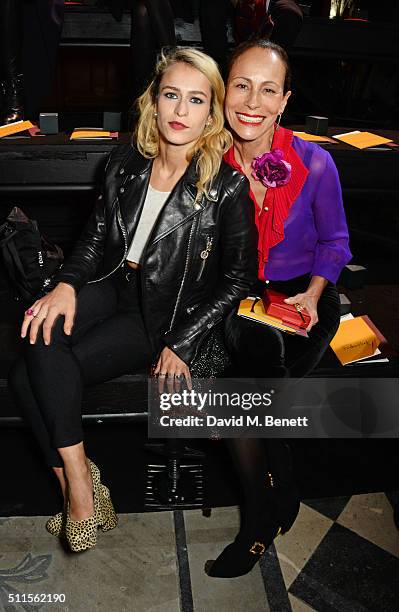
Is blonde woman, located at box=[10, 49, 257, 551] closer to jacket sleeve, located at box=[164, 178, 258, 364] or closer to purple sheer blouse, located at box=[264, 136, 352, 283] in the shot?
jacket sleeve, located at box=[164, 178, 258, 364]

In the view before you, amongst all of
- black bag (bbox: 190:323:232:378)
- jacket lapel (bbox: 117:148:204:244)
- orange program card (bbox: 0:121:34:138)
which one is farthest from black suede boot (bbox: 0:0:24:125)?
black bag (bbox: 190:323:232:378)

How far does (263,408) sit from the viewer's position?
1929 mm

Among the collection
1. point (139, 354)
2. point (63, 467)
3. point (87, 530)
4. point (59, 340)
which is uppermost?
point (59, 340)

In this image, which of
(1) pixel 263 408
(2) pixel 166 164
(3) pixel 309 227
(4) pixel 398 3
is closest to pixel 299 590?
(1) pixel 263 408

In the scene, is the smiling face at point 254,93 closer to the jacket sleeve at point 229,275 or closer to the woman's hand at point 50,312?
the jacket sleeve at point 229,275

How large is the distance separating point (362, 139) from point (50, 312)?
6.64 ft

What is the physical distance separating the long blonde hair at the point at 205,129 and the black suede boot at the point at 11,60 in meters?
1.54

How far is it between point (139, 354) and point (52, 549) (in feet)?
2.39

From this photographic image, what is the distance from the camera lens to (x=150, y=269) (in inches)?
75.2

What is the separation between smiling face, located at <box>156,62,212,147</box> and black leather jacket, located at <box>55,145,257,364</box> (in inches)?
5.0

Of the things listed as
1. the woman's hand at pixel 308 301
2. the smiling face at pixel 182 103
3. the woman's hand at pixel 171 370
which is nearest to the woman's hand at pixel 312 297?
the woman's hand at pixel 308 301

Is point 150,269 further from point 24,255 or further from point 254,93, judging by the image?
point 254,93

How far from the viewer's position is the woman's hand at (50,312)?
1.75 metres

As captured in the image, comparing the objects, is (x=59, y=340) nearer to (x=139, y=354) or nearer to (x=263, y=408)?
(x=139, y=354)
